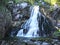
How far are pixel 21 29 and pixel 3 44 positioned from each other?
687 cm

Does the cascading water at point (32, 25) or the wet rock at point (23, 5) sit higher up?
the wet rock at point (23, 5)

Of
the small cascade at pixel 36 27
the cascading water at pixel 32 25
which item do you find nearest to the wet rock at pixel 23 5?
the cascading water at pixel 32 25

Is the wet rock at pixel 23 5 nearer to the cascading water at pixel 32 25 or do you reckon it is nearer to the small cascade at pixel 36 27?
the cascading water at pixel 32 25

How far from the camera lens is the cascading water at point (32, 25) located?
1614cm

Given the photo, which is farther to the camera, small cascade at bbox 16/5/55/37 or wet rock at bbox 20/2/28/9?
wet rock at bbox 20/2/28/9

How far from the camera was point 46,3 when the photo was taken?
906 inches

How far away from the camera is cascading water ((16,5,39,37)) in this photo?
53.0 ft

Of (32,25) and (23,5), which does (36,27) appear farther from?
(23,5)

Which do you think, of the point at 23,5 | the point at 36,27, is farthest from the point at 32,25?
the point at 23,5

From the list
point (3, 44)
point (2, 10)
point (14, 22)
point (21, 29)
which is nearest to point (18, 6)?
point (14, 22)

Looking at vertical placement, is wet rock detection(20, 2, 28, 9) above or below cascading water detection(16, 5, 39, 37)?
above

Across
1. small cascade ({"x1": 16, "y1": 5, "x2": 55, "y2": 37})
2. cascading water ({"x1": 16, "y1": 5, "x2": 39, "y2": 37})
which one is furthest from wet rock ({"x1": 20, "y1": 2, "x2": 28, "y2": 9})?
small cascade ({"x1": 16, "y1": 5, "x2": 55, "y2": 37})

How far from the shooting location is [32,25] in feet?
58.3

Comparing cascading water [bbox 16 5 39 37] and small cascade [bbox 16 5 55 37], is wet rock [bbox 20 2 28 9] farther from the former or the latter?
small cascade [bbox 16 5 55 37]
